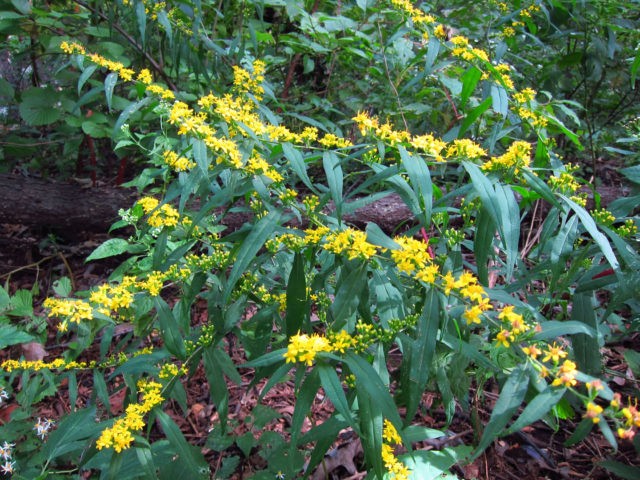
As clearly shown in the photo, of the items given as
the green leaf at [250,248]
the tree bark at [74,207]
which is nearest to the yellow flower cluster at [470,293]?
the green leaf at [250,248]

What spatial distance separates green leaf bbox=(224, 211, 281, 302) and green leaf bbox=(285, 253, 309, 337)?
0.16 m

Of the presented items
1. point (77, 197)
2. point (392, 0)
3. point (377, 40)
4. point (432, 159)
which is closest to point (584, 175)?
point (377, 40)

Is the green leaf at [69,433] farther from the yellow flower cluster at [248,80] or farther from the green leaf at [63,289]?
the yellow flower cluster at [248,80]

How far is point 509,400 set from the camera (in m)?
1.04

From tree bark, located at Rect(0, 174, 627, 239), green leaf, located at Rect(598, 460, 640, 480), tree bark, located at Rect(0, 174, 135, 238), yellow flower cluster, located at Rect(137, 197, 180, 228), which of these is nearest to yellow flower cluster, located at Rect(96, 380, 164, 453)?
yellow flower cluster, located at Rect(137, 197, 180, 228)

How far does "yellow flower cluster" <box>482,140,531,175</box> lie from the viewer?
53.9 inches

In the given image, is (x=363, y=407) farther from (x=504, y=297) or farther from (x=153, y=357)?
(x=153, y=357)

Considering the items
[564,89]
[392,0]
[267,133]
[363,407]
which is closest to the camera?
[363,407]

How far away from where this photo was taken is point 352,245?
1350 mm

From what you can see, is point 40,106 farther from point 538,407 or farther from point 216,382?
point 538,407

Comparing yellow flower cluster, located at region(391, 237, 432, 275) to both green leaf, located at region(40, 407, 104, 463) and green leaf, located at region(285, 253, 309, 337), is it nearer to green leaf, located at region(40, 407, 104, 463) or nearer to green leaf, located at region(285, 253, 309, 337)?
green leaf, located at region(285, 253, 309, 337)

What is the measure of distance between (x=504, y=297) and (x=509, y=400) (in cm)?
35

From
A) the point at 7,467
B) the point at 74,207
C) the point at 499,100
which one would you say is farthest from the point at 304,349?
the point at 74,207

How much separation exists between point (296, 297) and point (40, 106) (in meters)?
3.16
